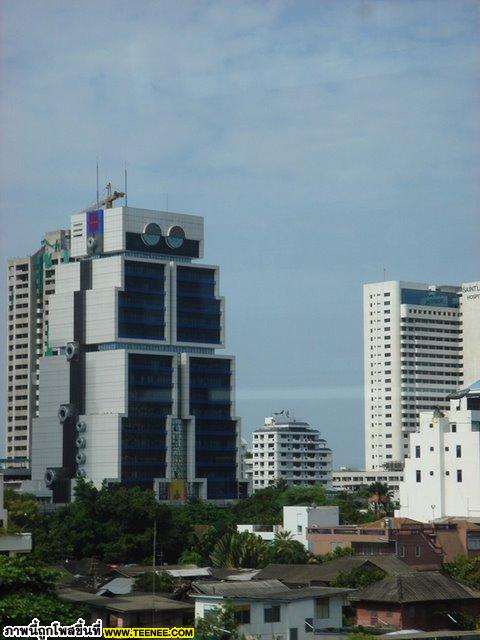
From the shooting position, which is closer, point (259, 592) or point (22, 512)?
point (259, 592)

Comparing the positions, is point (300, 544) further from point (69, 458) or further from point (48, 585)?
point (69, 458)

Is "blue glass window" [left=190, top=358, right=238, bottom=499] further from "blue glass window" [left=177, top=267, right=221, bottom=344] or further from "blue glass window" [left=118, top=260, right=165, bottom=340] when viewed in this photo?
"blue glass window" [left=118, top=260, right=165, bottom=340]

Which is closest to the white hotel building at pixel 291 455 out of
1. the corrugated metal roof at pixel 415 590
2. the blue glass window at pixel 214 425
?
the blue glass window at pixel 214 425

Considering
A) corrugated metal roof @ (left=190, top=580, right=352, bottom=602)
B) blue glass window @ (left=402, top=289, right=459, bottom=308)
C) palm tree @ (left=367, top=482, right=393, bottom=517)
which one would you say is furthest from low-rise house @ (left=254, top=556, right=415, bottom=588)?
blue glass window @ (left=402, top=289, right=459, bottom=308)

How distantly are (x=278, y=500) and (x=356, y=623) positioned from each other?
185ft

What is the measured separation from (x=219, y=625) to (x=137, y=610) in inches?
103

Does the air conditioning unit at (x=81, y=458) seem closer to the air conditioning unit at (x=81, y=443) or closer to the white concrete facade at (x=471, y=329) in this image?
the air conditioning unit at (x=81, y=443)

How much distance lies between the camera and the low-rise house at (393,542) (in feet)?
216

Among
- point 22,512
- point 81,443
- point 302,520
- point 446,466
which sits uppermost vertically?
point 81,443

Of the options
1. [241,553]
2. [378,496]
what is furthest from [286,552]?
[378,496]

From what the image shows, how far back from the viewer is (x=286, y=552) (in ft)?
224

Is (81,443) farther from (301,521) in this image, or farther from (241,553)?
(241,553)

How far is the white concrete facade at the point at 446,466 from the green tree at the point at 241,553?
16.7 m

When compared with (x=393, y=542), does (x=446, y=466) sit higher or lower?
higher
